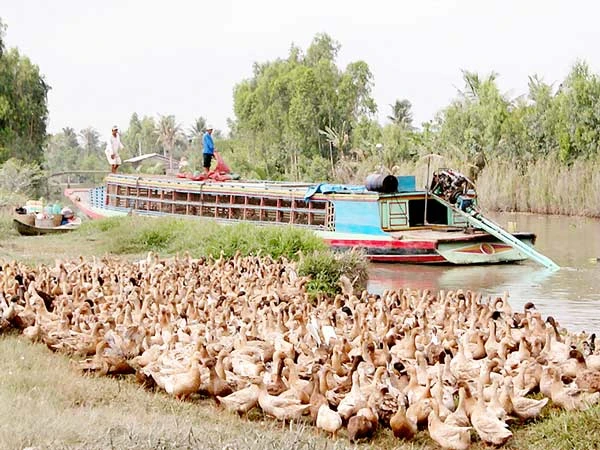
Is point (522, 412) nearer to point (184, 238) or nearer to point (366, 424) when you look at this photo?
point (366, 424)

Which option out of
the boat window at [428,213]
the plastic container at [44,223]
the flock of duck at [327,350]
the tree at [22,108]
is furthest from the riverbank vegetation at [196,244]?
the tree at [22,108]

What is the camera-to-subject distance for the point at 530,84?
3638 centimetres

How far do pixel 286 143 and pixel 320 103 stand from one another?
2824 millimetres

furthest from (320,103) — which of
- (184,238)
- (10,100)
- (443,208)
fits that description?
(184,238)

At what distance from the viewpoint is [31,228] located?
1870cm

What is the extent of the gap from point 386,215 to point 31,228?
23.8ft

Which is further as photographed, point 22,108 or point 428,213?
point 22,108

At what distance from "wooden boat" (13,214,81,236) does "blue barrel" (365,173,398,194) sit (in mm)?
6280

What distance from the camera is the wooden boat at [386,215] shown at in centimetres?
1775

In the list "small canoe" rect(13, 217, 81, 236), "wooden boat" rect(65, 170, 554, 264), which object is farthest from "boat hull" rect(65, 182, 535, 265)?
"small canoe" rect(13, 217, 81, 236)

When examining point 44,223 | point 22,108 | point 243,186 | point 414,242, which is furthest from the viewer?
point 22,108

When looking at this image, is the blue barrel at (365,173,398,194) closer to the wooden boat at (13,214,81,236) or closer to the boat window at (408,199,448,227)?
the boat window at (408,199,448,227)

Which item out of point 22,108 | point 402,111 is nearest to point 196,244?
point 22,108

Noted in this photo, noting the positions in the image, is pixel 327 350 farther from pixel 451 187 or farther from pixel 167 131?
pixel 167 131
